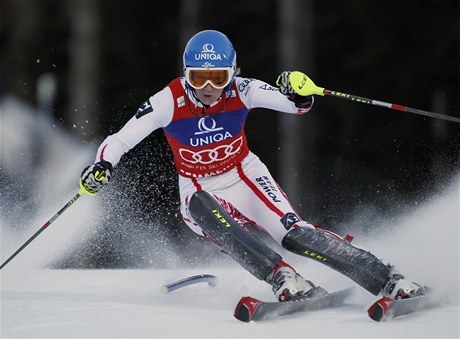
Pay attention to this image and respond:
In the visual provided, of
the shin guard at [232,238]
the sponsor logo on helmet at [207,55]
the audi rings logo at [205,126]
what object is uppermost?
the sponsor logo on helmet at [207,55]

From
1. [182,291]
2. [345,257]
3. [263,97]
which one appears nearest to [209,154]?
[263,97]

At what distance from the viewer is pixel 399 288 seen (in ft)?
14.7

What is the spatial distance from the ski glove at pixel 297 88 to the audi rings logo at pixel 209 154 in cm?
52

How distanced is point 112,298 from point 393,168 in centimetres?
827

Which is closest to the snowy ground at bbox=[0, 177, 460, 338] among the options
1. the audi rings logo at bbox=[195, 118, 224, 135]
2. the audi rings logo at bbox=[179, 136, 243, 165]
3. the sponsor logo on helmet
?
the audi rings logo at bbox=[179, 136, 243, 165]

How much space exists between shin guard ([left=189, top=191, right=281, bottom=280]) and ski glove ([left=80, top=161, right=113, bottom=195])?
0.52m

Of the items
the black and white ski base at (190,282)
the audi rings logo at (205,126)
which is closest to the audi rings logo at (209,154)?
the audi rings logo at (205,126)

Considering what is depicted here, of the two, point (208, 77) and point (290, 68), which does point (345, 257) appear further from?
point (290, 68)

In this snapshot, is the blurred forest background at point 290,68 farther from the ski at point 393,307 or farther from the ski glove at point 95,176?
the ski at point 393,307

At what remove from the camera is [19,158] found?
12.1 metres

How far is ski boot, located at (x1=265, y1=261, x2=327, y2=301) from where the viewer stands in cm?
446

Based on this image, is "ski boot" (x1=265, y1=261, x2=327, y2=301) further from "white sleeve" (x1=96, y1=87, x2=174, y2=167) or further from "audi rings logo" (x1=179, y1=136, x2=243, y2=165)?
"white sleeve" (x1=96, y1=87, x2=174, y2=167)

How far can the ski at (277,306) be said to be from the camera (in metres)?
4.13

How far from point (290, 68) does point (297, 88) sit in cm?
737
